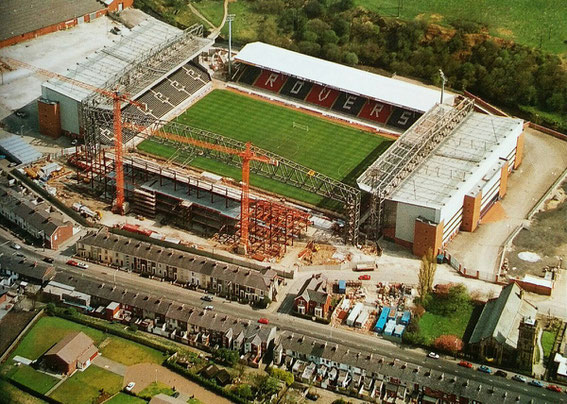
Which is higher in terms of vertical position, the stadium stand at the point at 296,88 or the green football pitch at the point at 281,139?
the stadium stand at the point at 296,88

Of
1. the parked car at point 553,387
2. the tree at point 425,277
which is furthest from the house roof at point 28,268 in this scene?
the parked car at point 553,387

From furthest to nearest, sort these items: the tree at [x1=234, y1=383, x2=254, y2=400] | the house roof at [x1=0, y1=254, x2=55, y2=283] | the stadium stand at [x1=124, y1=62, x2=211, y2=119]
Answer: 1. the stadium stand at [x1=124, y1=62, x2=211, y2=119]
2. the house roof at [x1=0, y1=254, x2=55, y2=283]
3. the tree at [x1=234, y1=383, x2=254, y2=400]

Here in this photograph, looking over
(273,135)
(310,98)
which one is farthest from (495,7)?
(273,135)

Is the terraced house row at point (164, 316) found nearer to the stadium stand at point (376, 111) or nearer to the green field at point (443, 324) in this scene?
the green field at point (443, 324)

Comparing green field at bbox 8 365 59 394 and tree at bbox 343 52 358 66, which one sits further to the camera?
tree at bbox 343 52 358 66

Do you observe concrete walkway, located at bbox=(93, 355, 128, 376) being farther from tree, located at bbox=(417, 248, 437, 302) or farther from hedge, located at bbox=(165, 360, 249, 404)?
tree, located at bbox=(417, 248, 437, 302)

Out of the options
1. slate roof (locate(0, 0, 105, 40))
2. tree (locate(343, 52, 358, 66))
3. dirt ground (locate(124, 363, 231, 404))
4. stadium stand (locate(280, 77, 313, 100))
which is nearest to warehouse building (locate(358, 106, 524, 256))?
stadium stand (locate(280, 77, 313, 100))
